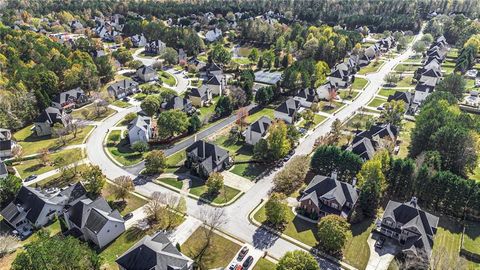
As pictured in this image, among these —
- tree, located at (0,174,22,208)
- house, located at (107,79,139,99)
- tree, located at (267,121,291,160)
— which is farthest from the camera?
house, located at (107,79,139,99)

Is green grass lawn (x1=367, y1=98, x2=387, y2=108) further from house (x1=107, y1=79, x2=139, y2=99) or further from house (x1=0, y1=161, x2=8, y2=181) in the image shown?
house (x1=0, y1=161, x2=8, y2=181)

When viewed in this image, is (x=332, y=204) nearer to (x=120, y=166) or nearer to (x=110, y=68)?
(x=120, y=166)

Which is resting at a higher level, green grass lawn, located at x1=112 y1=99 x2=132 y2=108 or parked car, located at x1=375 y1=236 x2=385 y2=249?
parked car, located at x1=375 y1=236 x2=385 y2=249

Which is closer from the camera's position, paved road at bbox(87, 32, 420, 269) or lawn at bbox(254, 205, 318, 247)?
paved road at bbox(87, 32, 420, 269)

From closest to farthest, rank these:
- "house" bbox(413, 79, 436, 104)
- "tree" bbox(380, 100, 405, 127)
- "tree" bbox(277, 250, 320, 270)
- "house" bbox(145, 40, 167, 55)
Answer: "tree" bbox(277, 250, 320, 270)
"tree" bbox(380, 100, 405, 127)
"house" bbox(413, 79, 436, 104)
"house" bbox(145, 40, 167, 55)

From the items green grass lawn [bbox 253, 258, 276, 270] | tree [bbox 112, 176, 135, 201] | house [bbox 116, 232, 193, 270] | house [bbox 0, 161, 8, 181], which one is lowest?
green grass lawn [bbox 253, 258, 276, 270]

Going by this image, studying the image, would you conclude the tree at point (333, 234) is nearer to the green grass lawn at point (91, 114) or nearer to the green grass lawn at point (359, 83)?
the green grass lawn at point (91, 114)

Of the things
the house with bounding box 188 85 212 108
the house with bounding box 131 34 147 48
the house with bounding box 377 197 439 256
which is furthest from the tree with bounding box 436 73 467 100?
the house with bounding box 131 34 147 48
